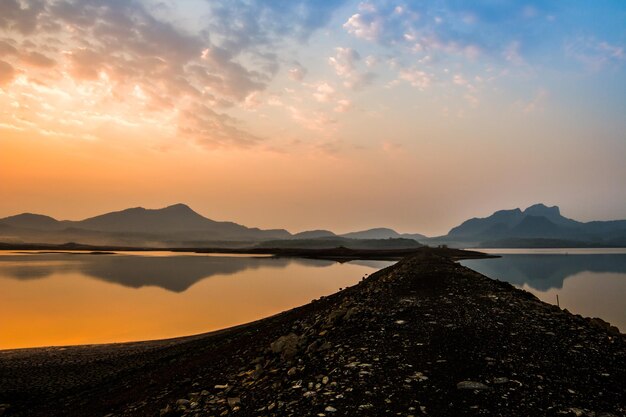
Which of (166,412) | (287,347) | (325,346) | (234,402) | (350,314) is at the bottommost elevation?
(166,412)

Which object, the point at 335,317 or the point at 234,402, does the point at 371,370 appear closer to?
the point at 234,402

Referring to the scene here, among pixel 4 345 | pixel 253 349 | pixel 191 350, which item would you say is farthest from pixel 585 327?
pixel 4 345

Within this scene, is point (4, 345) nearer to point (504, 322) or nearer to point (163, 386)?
point (163, 386)

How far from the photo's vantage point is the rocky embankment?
727 centimetres

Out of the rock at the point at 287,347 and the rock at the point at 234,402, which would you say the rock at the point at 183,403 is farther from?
the rock at the point at 287,347

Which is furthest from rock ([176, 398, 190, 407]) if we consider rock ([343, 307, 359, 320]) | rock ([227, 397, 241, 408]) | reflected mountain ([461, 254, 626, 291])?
reflected mountain ([461, 254, 626, 291])

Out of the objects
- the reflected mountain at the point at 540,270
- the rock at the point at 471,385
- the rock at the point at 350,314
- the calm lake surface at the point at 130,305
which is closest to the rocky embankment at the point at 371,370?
the rock at the point at 471,385

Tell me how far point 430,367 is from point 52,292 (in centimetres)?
4597

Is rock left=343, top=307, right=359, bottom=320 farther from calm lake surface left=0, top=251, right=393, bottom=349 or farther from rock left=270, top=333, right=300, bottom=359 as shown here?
calm lake surface left=0, top=251, right=393, bottom=349

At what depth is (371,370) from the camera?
881cm

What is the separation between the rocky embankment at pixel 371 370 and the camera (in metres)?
7.27

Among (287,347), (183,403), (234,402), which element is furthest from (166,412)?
(287,347)

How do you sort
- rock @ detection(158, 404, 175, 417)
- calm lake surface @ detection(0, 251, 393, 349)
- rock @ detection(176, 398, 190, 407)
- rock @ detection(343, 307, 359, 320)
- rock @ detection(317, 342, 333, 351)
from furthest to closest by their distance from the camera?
calm lake surface @ detection(0, 251, 393, 349) → rock @ detection(343, 307, 359, 320) → rock @ detection(317, 342, 333, 351) → rock @ detection(176, 398, 190, 407) → rock @ detection(158, 404, 175, 417)

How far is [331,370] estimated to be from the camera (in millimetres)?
9148
